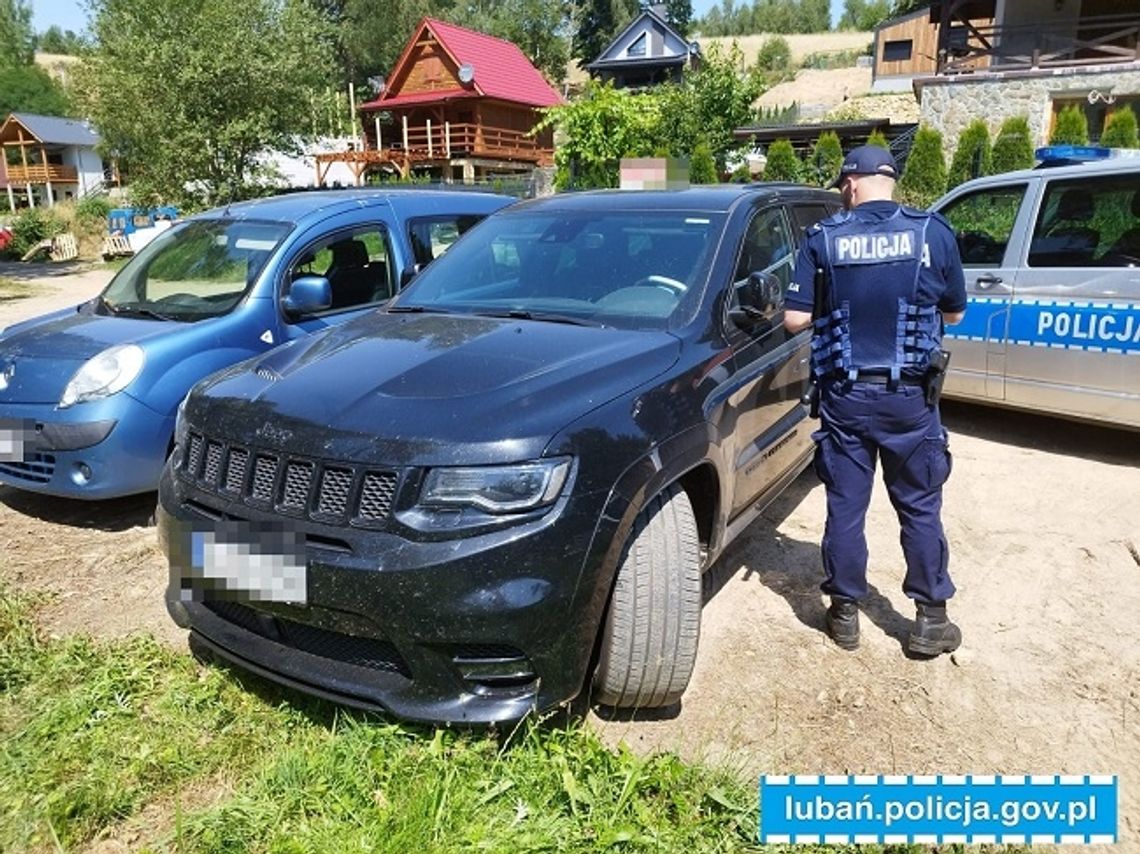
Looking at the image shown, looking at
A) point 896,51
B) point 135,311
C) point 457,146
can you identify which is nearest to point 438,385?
point 135,311

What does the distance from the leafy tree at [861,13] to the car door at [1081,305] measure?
307 feet

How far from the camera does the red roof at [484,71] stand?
36.7m

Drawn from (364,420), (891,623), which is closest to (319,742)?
(364,420)

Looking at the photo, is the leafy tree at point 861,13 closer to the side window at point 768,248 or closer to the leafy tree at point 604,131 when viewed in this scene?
the leafy tree at point 604,131

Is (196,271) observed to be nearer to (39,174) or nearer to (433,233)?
(433,233)

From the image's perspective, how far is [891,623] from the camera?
3.52m

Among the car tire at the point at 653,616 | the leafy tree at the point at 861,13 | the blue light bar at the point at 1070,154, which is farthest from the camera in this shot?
the leafy tree at the point at 861,13

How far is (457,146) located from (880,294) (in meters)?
35.5

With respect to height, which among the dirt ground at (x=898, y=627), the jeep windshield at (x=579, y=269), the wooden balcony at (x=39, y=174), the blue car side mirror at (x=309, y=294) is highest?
the wooden balcony at (x=39, y=174)

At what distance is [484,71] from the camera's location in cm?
3756

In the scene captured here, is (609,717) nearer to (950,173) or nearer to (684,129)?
(950,173)

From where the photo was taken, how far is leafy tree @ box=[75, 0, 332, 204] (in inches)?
661

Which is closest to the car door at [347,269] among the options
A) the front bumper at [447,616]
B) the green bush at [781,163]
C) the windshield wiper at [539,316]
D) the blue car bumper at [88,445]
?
the blue car bumper at [88,445]

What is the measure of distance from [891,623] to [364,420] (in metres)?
2.31
